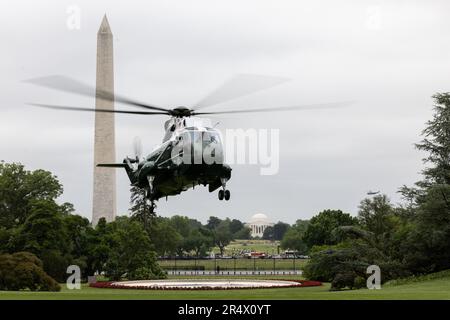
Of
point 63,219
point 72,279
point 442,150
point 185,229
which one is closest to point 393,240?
point 442,150

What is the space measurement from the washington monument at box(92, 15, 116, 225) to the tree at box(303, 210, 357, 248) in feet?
81.7

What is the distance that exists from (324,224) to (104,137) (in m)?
28.3

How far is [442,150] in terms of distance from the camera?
7062 centimetres

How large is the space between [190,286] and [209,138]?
32.4 m

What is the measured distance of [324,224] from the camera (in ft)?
344

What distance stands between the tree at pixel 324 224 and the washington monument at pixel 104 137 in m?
24.9

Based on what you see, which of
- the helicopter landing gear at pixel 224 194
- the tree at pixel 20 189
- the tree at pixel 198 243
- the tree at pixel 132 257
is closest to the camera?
Result: the helicopter landing gear at pixel 224 194

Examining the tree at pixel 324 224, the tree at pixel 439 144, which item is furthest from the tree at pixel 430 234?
the tree at pixel 324 224

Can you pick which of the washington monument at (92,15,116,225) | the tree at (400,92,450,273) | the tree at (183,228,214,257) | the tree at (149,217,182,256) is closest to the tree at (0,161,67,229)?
the washington monument at (92,15,116,225)

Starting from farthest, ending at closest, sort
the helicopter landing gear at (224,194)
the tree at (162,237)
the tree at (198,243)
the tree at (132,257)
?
1. the tree at (198,243)
2. the tree at (162,237)
3. the tree at (132,257)
4. the helicopter landing gear at (224,194)

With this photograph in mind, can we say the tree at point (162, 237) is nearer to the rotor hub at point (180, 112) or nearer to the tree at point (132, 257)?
the tree at point (132, 257)

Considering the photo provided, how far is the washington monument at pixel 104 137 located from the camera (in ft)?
349

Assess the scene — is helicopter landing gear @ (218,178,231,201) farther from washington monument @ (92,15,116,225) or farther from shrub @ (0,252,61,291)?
washington monument @ (92,15,116,225)
